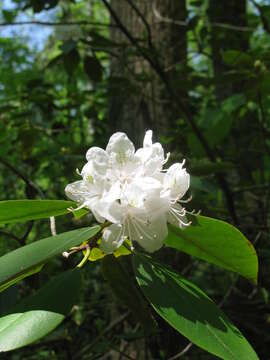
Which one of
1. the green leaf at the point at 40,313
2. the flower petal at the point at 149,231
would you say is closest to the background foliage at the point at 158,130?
the flower petal at the point at 149,231

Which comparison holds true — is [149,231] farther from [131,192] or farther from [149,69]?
[149,69]

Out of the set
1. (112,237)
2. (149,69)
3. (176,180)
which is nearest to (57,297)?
(112,237)

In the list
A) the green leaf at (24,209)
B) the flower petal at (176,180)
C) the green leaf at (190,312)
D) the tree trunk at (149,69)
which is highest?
the tree trunk at (149,69)

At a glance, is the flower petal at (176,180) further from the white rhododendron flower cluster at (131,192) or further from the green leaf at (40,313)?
the green leaf at (40,313)

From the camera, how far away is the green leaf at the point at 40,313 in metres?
0.65

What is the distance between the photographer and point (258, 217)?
2297mm

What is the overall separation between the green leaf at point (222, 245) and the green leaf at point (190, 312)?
0.08 metres

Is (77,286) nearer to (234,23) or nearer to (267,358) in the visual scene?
(267,358)

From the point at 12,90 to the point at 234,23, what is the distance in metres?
1.64

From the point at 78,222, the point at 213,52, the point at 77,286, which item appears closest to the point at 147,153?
the point at 77,286

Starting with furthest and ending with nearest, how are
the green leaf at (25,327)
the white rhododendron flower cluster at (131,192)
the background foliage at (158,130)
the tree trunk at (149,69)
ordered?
the tree trunk at (149,69) → the background foliage at (158,130) → the white rhododendron flower cluster at (131,192) → the green leaf at (25,327)

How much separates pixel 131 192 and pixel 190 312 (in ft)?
0.82

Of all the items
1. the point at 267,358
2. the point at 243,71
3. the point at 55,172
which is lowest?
the point at 267,358

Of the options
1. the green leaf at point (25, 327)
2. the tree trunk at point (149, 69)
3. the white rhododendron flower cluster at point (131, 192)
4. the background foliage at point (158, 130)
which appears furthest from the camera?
the tree trunk at point (149, 69)
